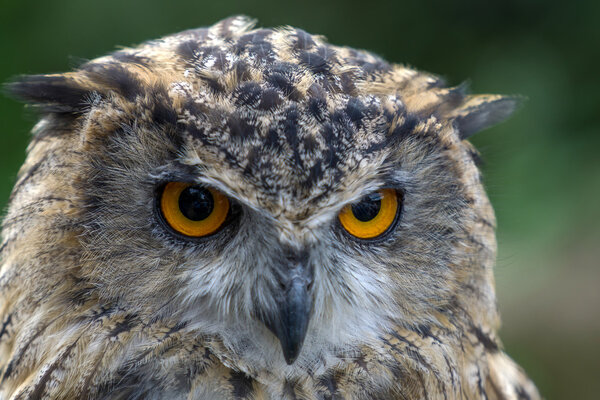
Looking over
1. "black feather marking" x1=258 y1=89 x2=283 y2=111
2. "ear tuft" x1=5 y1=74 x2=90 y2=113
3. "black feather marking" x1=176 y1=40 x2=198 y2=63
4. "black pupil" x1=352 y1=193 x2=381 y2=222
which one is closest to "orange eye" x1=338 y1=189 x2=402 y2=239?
"black pupil" x1=352 y1=193 x2=381 y2=222

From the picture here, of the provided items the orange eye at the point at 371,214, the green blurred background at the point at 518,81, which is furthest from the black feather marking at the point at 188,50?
the green blurred background at the point at 518,81

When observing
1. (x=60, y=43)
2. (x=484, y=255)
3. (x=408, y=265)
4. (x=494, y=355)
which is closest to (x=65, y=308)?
(x=408, y=265)

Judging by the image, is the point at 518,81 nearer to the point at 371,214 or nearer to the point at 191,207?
the point at 371,214

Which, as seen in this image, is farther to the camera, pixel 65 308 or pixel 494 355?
pixel 494 355

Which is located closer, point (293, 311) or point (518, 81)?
point (293, 311)

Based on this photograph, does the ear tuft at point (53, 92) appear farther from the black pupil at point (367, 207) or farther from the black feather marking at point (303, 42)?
the black pupil at point (367, 207)

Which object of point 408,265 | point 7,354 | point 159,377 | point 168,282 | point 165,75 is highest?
point 165,75

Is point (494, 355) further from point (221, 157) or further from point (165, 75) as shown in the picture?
point (165, 75)

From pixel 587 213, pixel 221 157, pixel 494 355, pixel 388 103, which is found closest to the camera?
pixel 221 157

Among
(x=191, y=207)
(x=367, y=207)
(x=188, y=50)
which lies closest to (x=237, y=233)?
(x=191, y=207)
